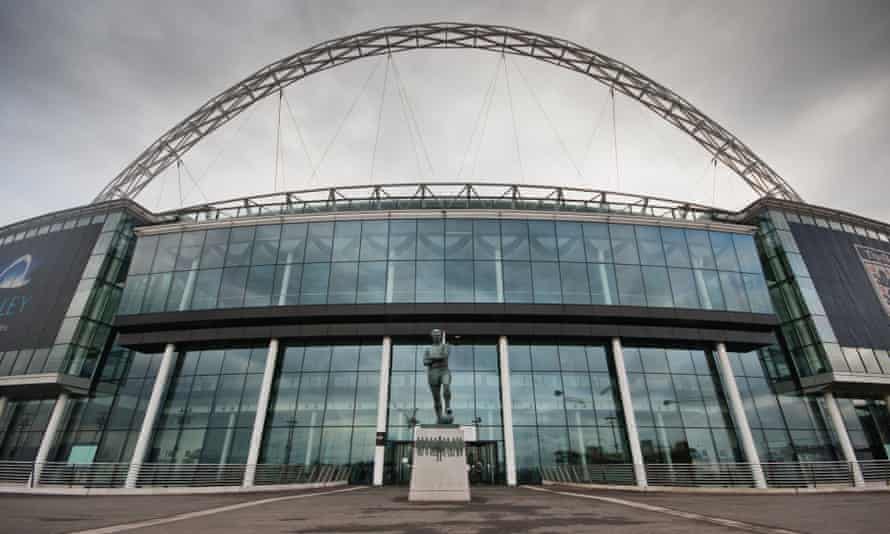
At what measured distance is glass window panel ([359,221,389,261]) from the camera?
29906 mm

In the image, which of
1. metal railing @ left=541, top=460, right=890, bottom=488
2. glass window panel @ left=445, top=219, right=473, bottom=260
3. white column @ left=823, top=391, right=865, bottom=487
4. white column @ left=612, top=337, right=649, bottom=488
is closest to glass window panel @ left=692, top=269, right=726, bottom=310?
white column @ left=612, top=337, right=649, bottom=488

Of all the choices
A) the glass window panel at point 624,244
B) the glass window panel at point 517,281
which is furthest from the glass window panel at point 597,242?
the glass window panel at point 517,281

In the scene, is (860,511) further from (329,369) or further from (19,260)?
(19,260)

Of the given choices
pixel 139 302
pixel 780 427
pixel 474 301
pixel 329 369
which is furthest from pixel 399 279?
pixel 780 427

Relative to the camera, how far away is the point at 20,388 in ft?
Result: 97.5

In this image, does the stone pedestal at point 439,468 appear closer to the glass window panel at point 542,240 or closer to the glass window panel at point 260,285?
the glass window panel at point 542,240

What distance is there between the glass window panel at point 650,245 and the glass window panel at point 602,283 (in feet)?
9.44

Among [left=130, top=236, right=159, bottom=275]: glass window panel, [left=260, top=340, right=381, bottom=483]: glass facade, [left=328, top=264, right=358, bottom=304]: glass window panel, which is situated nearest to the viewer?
[left=260, top=340, right=381, bottom=483]: glass facade

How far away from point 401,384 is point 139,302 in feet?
67.2

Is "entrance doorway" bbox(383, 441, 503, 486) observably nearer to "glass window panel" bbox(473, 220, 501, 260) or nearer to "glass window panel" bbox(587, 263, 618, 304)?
"glass window panel" bbox(587, 263, 618, 304)

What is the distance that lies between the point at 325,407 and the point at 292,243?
12.1 meters

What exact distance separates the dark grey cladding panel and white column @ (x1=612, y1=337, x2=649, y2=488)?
1648 centimetres

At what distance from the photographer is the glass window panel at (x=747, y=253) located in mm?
31438

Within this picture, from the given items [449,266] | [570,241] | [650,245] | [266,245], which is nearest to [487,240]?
[449,266]
